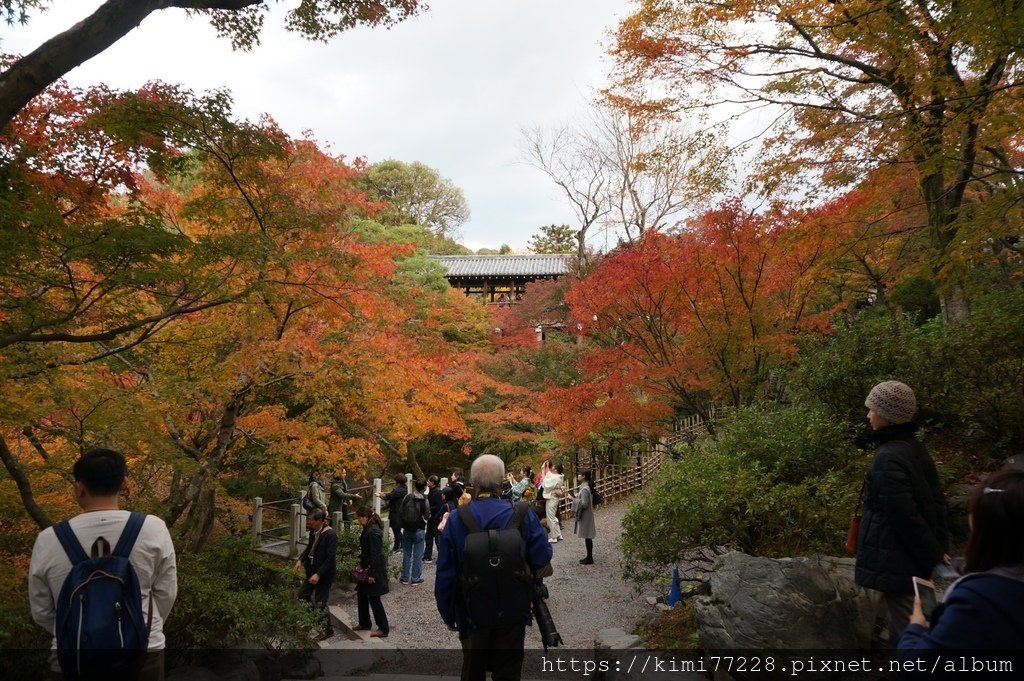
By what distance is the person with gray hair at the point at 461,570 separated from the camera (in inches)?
119

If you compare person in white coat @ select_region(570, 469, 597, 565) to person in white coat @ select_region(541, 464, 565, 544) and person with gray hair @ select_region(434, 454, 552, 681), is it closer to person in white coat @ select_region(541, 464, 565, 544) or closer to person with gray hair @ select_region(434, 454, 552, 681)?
person in white coat @ select_region(541, 464, 565, 544)

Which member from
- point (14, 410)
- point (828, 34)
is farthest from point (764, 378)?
point (14, 410)

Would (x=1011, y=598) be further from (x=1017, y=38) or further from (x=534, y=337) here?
(x=534, y=337)

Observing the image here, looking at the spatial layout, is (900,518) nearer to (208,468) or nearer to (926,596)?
(926,596)

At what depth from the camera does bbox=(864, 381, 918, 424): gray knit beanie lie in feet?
9.87

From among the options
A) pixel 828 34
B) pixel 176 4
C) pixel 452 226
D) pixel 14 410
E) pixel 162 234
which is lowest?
pixel 14 410

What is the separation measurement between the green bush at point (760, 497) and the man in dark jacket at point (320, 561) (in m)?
3.01

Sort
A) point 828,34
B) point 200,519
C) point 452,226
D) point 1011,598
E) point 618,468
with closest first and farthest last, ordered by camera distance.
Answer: point 1011,598, point 828,34, point 200,519, point 618,468, point 452,226

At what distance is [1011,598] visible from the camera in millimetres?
1541

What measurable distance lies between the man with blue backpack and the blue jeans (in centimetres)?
638

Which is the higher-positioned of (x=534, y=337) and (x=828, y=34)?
(x=828, y=34)

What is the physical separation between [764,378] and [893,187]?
4062 millimetres

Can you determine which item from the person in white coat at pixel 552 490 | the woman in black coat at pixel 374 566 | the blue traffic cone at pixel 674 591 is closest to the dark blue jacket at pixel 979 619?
the blue traffic cone at pixel 674 591

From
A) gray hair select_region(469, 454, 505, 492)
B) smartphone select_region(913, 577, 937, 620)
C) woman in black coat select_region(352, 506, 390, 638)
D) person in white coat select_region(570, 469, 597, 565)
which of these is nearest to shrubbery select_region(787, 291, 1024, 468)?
person in white coat select_region(570, 469, 597, 565)
